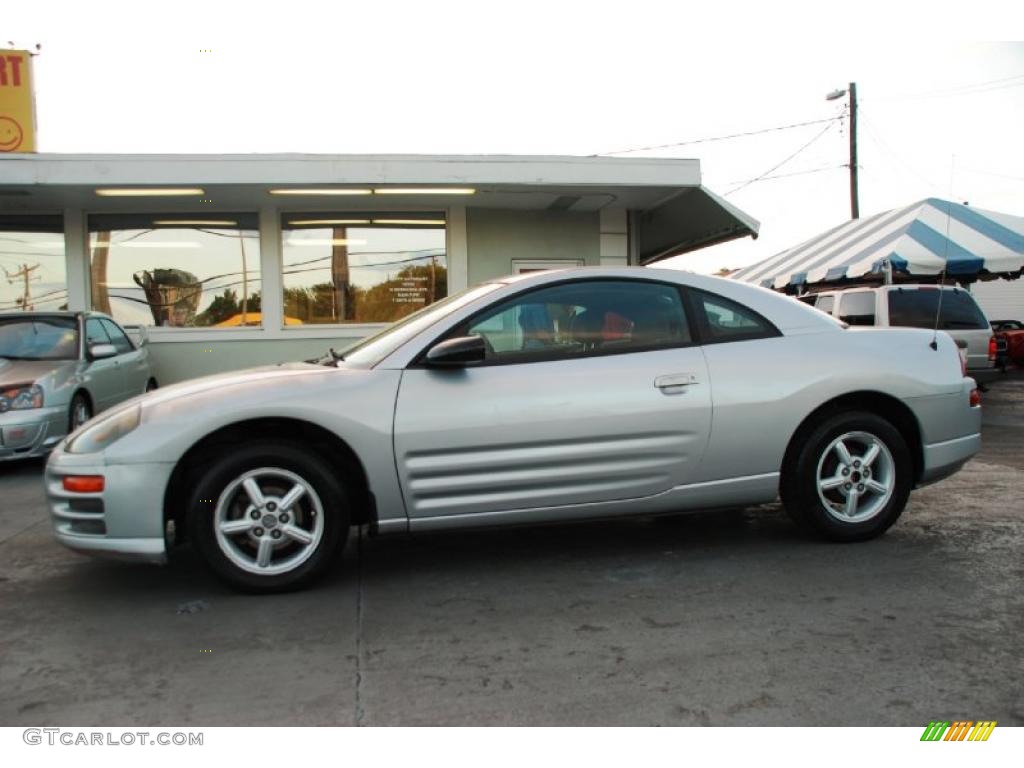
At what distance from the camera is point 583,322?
429 centimetres

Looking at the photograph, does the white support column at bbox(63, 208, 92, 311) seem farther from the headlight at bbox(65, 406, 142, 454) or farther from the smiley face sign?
the headlight at bbox(65, 406, 142, 454)

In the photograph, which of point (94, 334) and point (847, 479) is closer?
point (847, 479)

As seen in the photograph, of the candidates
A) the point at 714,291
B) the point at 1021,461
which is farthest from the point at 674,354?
the point at 1021,461

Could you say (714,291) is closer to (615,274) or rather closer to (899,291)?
(615,274)

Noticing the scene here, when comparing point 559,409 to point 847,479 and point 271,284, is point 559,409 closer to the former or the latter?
point 847,479

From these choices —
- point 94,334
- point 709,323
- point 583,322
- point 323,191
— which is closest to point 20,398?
point 94,334

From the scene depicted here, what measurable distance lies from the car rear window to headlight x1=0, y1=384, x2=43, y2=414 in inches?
410

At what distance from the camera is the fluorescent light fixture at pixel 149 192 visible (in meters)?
9.62

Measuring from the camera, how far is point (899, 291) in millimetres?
11883

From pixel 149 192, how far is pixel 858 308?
9842mm

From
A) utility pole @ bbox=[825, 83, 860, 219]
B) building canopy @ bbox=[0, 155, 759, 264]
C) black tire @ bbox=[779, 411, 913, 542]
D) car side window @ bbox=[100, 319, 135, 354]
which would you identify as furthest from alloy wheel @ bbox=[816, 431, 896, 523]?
utility pole @ bbox=[825, 83, 860, 219]

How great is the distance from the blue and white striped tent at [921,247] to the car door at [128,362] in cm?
930

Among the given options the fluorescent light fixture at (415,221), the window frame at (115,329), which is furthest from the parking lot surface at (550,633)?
the fluorescent light fixture at (415,221)

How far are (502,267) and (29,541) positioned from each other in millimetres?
7603
